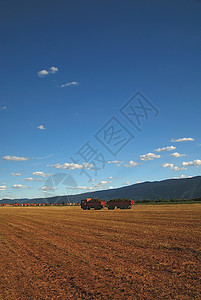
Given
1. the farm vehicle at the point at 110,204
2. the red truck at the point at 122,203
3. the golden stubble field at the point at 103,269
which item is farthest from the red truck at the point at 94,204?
the golden stubble field at the point at 103,269

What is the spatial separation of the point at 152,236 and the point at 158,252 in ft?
11.1

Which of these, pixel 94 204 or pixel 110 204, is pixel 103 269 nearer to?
pixel 110 204

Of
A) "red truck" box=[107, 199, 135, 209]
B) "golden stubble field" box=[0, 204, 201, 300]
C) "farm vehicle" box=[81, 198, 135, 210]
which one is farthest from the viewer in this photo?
"farm vehicle" box=[81, 198, 135, 210]

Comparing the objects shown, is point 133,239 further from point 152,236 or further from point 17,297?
point 17,297

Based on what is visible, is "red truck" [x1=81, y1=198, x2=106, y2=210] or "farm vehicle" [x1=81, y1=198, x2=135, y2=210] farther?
"red truck" [x1=81, y1=198, x2=106, y2=210]

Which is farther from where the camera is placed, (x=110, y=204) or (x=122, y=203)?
(x=110, y=204)

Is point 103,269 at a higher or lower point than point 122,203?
lower

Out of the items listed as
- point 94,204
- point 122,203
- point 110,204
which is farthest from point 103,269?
point 94,204

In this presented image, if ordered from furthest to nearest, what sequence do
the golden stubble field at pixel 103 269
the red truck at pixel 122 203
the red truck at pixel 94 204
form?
the red truck at pixel 94 204, the red truck at pixel 122 203, the golden stubble field at pixel 103 269

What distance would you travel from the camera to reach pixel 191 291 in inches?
235

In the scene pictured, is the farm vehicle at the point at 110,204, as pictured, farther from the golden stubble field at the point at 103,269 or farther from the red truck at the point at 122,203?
the golden stubble field at the point at 103,269

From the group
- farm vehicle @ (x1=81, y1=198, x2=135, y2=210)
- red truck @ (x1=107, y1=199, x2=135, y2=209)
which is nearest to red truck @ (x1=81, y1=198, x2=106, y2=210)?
farm vehicle @ (x1=81, y1=198, x2=135, y2=210)

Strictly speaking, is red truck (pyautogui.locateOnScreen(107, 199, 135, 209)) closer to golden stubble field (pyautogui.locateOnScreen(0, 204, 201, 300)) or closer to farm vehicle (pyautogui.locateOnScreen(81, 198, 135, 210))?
farm vehicle (pyautogui.locateOnScreen(81, 198, 135, 210))

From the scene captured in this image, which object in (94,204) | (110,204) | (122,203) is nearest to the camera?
(122,203)
